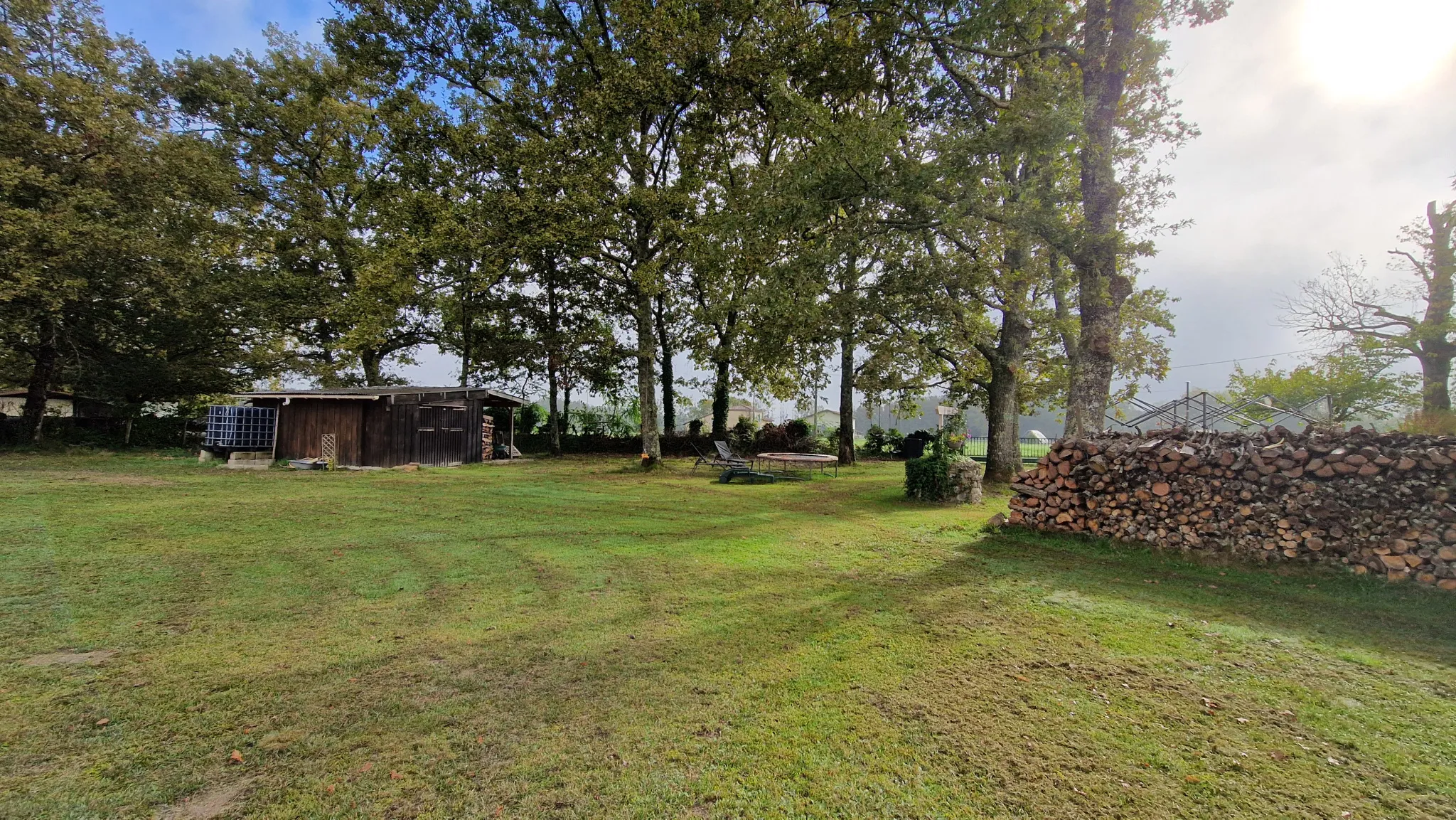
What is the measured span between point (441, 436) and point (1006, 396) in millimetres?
16635

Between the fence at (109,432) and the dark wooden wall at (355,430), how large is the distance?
21.0 ft

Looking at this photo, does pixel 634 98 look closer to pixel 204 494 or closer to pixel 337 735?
pixel 204 494

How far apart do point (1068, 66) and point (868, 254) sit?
4697mm

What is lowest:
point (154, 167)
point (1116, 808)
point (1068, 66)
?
point (1116, 808)

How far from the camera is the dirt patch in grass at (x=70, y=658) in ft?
9.82

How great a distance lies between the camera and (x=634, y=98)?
15695 mm

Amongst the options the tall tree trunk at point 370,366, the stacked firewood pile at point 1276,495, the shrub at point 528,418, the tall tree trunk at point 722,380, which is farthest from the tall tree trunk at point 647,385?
the tall tree trunk at point 370,366

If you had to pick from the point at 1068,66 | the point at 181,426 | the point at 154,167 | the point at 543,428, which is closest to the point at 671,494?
the point at 1068,66

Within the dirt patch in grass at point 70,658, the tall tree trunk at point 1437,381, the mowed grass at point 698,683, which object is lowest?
the mowed grass at point 698,683

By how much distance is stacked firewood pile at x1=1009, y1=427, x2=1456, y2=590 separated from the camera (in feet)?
15.7

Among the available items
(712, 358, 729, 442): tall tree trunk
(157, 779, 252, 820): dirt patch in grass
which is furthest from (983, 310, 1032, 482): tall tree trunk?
(157, 779, 252, 820): dirt patch in grass

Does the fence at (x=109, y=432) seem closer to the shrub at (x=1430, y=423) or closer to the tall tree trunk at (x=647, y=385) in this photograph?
the tall tree trunk at (x=647, y=385)

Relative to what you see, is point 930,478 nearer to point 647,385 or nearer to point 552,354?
point 647,385

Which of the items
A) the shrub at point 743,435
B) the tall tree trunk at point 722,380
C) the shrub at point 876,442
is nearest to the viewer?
the tall tree trunk at point 722,380
